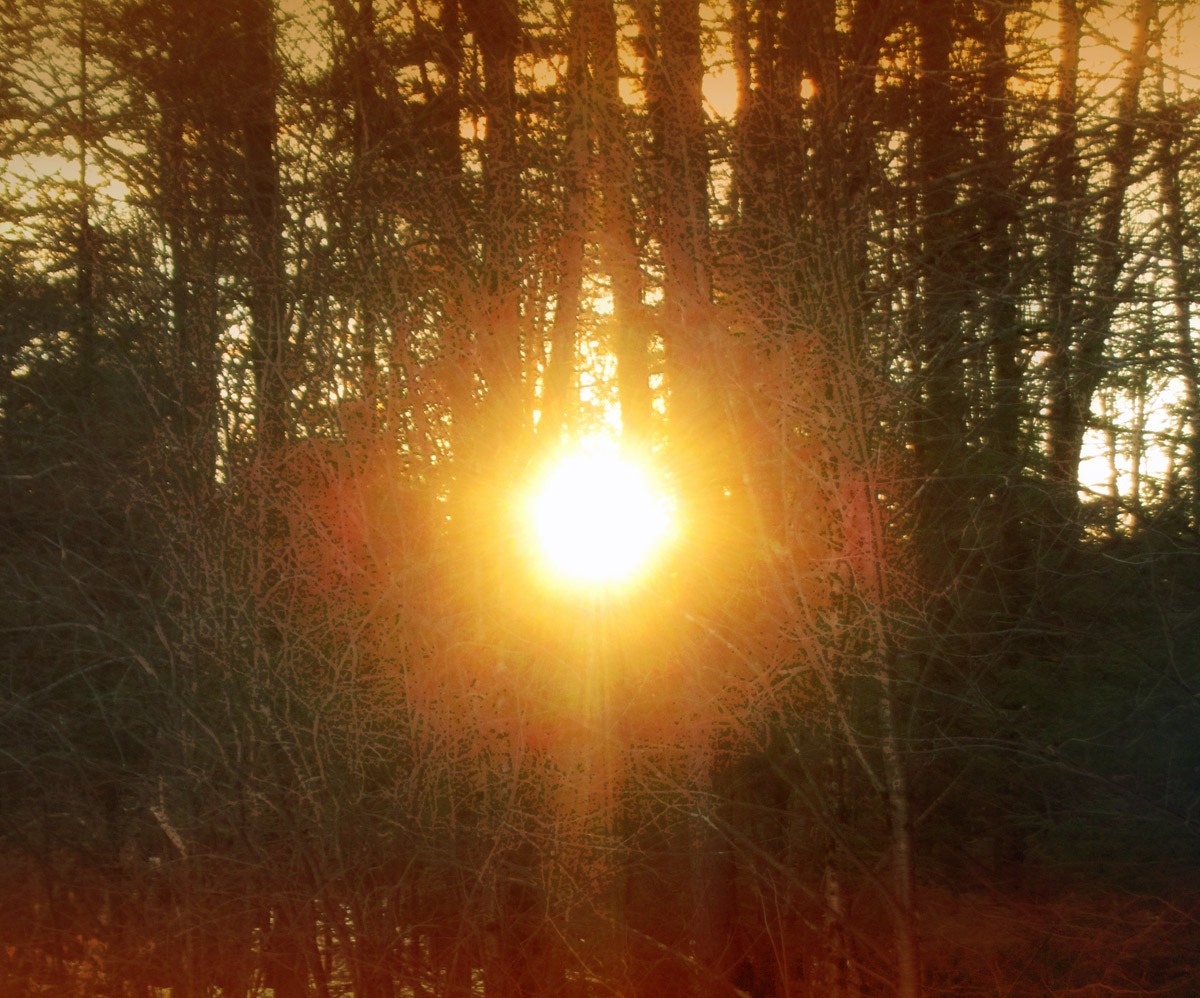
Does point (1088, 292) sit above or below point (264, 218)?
below

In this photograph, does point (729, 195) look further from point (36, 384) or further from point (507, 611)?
point (36, 384)

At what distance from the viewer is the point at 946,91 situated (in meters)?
5.57

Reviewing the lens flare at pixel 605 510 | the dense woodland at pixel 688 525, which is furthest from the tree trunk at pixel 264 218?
the lens flare at pixel 605 510

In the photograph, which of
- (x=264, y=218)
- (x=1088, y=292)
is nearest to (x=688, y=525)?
(x=1088, y=292)

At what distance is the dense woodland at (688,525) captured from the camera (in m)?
4.85

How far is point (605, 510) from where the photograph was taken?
5516mm

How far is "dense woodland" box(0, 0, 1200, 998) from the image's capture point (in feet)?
15.9

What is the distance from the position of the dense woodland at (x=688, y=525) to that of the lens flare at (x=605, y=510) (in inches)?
6.3

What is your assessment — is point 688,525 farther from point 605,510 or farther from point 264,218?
point 264,218

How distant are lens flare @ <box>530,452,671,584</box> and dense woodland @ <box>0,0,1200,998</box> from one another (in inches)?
6.3

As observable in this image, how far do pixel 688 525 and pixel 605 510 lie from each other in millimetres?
512

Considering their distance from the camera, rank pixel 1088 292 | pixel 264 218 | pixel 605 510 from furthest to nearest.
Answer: pixel 264 218
pixel 605 510
pixel 1088 292

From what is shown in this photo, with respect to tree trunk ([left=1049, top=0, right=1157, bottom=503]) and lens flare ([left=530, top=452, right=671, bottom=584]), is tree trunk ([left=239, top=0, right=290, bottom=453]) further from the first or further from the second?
tree trunk ([left=1049, top=0, right=1157, bottom=503])

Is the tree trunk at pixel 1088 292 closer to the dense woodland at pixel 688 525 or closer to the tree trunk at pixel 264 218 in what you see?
the dense woodland at pixel 688 525
